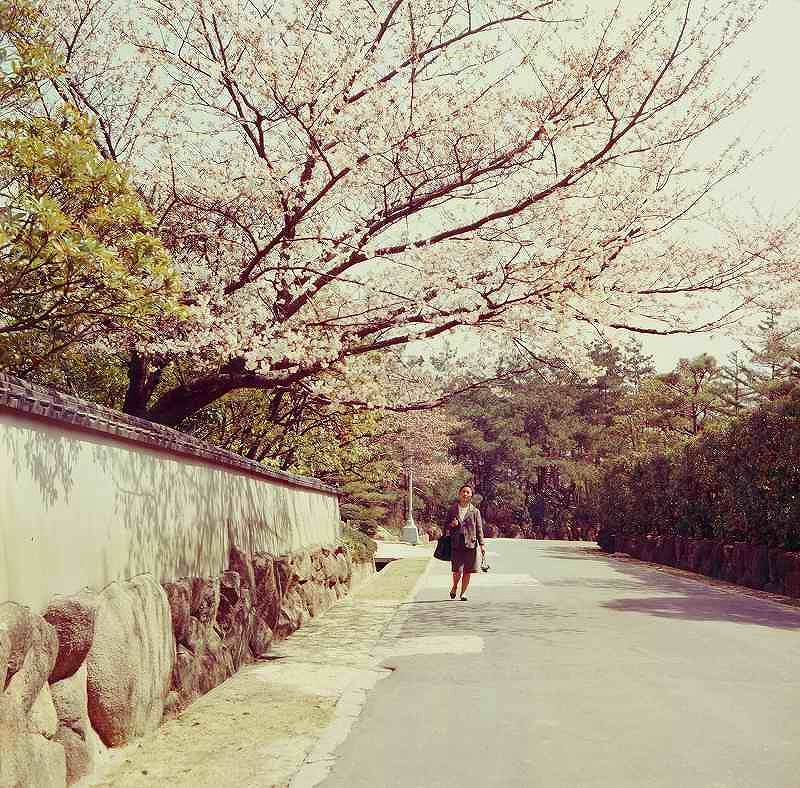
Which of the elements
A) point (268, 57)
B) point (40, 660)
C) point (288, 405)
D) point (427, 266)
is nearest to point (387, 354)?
point (288, 405)

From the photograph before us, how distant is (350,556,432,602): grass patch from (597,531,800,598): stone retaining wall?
769cm

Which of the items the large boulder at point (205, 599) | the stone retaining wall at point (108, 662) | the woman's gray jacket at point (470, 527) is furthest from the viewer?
the woman's gray jacket at point (470, 527)

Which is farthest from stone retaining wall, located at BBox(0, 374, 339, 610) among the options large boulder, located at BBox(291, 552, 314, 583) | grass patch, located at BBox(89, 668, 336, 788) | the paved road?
large boulder, located at BBox(291, 552, 314, 583)

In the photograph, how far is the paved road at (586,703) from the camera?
6.05 m

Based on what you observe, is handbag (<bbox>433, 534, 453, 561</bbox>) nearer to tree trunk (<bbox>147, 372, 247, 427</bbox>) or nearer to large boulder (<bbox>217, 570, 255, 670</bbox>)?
tree trunk (<bbox>147, 372, 247, 427</bbox>)

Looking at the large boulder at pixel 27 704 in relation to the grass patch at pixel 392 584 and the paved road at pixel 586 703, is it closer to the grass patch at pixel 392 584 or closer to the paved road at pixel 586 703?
the paved road at pixel 586 703

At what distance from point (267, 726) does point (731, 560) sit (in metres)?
18.7

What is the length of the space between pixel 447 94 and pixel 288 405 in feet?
34.4

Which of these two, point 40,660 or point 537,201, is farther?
point 537,201

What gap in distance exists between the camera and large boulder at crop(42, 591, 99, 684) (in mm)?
5820

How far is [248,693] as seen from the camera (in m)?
9.27

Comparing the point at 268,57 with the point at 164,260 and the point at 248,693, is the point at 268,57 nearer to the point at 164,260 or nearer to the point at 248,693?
the point at 164,260

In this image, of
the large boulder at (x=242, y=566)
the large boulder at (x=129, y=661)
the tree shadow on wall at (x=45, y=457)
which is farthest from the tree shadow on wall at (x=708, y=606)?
the tree shadow on wall at (x=45, y=457)

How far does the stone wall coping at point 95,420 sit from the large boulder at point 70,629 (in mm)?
1150
